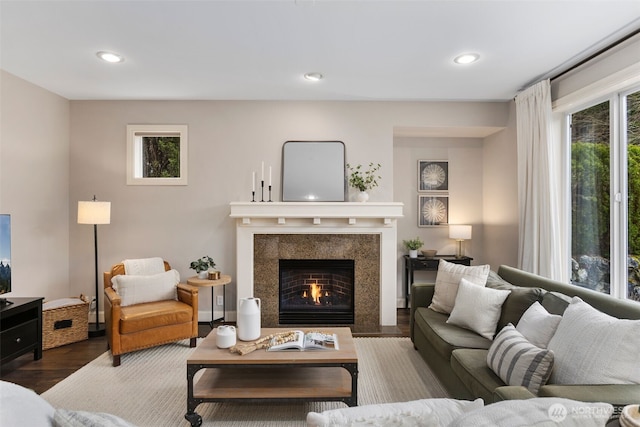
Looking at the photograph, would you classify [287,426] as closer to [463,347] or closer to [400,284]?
[463,347]

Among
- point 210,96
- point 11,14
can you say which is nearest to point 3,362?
point 11,14

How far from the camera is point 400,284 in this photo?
4.74 meters

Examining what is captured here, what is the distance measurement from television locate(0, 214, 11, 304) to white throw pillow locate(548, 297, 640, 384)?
3.97 meters

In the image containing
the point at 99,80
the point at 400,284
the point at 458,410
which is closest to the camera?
the point at 458,410

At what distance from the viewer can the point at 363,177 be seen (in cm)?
417

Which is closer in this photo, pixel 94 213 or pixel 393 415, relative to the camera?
pixel 393 415

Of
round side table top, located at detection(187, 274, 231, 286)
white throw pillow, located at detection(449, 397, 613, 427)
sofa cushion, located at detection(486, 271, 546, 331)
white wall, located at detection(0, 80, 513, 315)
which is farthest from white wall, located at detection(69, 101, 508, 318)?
white throw pillow, located at detection(449, 397, 613, 427)

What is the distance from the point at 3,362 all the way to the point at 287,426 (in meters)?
2.33

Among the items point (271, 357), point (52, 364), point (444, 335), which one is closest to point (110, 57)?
point (52, 364)

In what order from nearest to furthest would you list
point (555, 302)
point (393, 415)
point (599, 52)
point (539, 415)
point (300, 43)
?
point (539, 415) → point (393, 415) → point (555, 302) → point (300, 43) → point (599, 52)

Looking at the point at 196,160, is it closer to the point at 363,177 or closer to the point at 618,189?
the point at 363,177

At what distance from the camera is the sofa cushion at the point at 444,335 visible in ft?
7.69

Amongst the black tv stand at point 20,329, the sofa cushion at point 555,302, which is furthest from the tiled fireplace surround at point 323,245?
the sofa cushion at point 555,302

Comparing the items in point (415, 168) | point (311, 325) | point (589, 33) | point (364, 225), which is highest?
point (589, 33)
